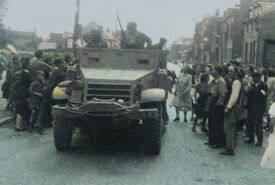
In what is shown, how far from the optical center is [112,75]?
10.1 metres

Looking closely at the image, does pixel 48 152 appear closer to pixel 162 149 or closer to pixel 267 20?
pixel 162 149

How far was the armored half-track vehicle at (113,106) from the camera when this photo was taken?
8922 millimetres

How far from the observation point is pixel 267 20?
37469 millimetres

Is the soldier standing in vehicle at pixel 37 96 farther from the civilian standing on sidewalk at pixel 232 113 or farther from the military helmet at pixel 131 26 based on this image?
the civilian standing on sidewalk at pixel 232 113

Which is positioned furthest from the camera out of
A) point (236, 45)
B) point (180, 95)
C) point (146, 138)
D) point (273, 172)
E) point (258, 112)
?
point (236, 45)

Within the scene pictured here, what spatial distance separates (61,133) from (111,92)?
117cm

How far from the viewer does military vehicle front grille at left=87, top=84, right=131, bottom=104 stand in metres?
9.49

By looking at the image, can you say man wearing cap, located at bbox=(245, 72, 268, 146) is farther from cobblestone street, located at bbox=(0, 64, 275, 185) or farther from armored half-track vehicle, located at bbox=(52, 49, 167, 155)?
armored half-track vehicle, located at bbox=(52, 49, 167, 155)

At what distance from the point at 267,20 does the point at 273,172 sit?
1204 inches

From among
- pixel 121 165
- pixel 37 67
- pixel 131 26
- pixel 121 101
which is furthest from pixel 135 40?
pixel 121 165

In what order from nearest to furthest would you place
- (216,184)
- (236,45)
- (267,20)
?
1. (216,184)
2. (267,20)
3. (236,45)

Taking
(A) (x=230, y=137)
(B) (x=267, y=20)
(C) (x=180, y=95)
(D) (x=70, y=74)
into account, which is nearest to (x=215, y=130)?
(A) (x=230, y=137)

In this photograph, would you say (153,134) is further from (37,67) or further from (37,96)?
(37,67)

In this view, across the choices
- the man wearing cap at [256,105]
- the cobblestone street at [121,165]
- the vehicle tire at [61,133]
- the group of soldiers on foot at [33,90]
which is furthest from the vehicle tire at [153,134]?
the group of soldiers on foot at [33,90]
